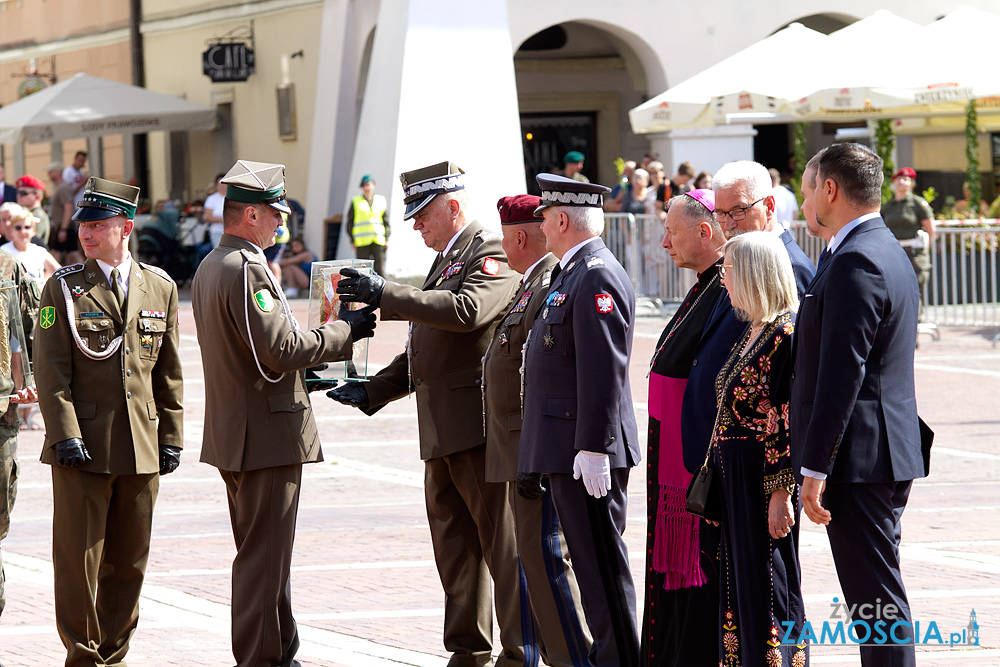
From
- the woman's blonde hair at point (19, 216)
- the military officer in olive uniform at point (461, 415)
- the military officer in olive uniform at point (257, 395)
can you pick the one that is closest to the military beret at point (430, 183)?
the military officer in olive uniform at point (461, 415)

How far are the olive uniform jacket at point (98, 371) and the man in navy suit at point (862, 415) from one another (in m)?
2.58

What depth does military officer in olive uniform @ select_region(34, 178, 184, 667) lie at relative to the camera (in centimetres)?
585

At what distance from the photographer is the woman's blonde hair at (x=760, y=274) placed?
16.4ft

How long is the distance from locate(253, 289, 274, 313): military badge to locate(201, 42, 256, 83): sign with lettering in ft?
77.3

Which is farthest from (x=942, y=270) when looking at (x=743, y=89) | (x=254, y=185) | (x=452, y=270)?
(x=254, y=185)

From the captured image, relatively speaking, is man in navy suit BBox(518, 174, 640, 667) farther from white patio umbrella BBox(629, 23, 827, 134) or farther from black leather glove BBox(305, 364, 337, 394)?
white patio umbrella BBox(629, 23, 827, 134)

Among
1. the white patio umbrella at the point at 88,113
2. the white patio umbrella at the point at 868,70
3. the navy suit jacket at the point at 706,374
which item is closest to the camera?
the navy suit jacket at the point at 706,374

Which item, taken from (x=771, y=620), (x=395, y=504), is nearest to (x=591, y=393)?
(x=771, y=620)

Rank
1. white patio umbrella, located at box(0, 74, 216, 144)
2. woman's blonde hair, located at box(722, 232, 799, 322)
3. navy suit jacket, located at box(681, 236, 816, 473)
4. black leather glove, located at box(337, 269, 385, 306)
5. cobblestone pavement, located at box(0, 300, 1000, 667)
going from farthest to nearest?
white patio umbrella, located at box(0, 74, 216, 144), cobblestone pavement, located at box(0, 300, 1000, 667), black leather glove, located at box(337, 269, 385, 306), navy suit jacket, located at box(681, 236, 816, 473), woman's blonde hair, located at box(722, 232, 799, 322)

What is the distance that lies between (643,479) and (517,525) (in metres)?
4.97

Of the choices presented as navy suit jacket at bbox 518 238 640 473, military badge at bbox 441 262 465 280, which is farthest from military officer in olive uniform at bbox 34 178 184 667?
navy suit jacket at bbox 518 238 640 473

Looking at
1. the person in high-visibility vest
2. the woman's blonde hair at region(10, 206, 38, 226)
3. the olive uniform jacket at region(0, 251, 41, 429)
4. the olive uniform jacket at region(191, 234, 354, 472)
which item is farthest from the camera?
the person in high-visibility vest

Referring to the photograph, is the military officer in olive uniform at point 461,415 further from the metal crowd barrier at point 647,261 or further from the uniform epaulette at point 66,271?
the metal crowd barrier at point 647,261

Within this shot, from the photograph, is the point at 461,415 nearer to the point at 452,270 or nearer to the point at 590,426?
the point at 452,270
